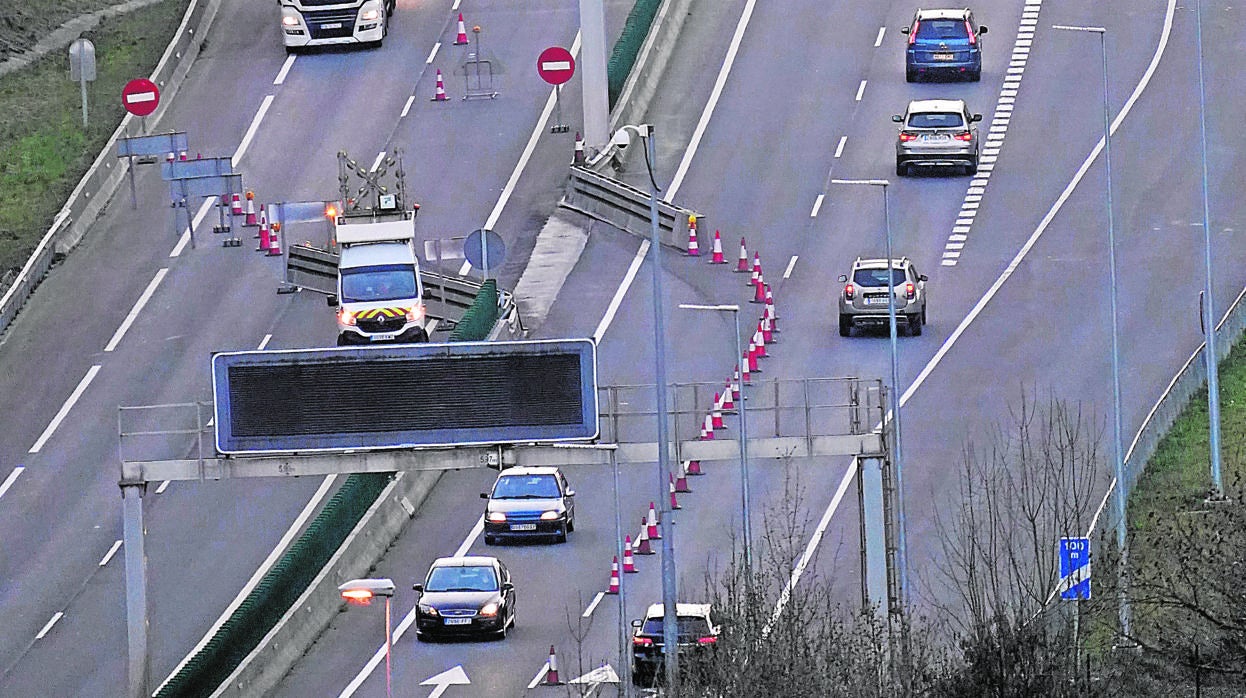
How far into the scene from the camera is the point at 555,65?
67.3 m

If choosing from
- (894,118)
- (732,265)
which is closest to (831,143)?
(894,118)

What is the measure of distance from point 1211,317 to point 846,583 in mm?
9746

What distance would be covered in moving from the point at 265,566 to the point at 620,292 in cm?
1296

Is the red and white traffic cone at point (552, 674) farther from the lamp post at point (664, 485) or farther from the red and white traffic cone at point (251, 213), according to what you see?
the red and white traffic cone at point (251, 213)

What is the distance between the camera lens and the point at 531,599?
5050 centimetres

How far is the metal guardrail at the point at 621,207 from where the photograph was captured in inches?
2532

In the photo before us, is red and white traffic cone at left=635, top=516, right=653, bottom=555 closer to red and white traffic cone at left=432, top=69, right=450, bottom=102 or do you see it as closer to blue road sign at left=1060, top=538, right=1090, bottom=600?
blue road sign at left=1060, top=538, right=1090, bottom=600

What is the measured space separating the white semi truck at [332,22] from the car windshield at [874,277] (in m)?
21.3

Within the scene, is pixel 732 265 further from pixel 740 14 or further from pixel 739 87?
pixel 740 14

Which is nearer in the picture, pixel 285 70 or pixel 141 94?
pixel 141 94

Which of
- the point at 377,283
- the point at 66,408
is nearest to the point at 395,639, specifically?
the point at 377,283

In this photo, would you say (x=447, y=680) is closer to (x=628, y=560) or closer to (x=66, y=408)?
(x=628, y=560)

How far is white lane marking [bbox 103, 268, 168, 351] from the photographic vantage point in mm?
62375

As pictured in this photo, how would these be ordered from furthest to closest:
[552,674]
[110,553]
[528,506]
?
[110,553]
[528,506]
[552,674]
